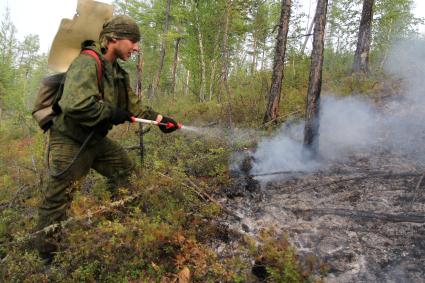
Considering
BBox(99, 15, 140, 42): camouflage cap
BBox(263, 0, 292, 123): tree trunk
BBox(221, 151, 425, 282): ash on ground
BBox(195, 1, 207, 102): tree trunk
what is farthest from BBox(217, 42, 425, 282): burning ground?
BBox(195, 1, 207, 102): tree trunk

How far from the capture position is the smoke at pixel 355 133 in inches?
219

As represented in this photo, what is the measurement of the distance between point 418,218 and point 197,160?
11.0 feet

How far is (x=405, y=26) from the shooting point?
1866 centimetres

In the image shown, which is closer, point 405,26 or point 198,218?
point 198,218

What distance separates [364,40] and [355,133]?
4907 millimetres

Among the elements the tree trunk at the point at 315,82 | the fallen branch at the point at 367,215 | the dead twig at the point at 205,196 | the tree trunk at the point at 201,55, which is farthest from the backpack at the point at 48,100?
the tree trunk at the point at 201,55

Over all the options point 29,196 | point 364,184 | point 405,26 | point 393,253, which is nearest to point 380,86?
point 364,184

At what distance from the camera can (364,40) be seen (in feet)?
32.5

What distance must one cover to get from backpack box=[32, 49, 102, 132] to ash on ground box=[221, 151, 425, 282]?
2.48m

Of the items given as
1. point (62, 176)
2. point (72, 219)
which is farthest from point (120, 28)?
point (72, 219)

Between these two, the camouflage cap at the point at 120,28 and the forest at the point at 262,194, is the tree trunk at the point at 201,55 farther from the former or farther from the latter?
the camouflage cap at the point at 120,28

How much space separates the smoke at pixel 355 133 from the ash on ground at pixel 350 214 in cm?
38

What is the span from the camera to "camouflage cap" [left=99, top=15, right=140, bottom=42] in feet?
10.5

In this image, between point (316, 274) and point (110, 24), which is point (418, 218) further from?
point (110, 24)
